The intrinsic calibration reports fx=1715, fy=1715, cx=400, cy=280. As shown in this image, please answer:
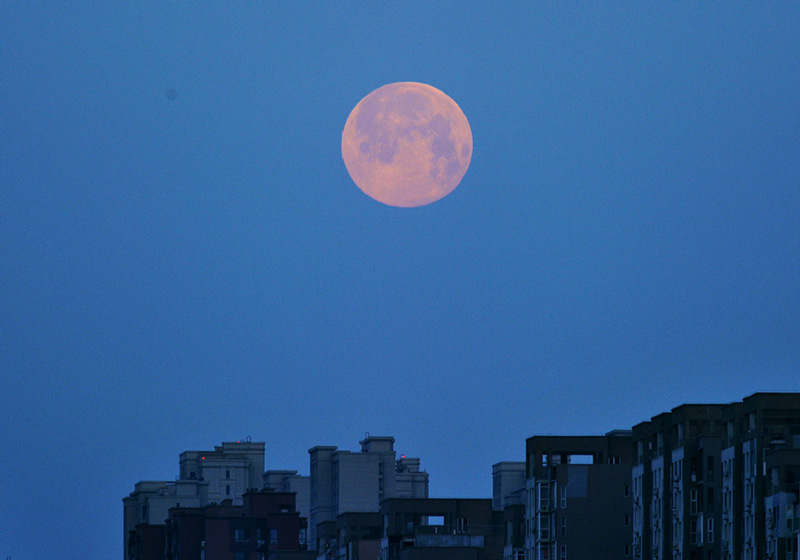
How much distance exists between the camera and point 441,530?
146m

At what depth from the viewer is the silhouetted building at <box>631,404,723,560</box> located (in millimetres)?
107188

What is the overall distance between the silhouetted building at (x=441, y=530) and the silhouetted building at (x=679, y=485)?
2014 centimetres

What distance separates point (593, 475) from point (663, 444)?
1458 cm

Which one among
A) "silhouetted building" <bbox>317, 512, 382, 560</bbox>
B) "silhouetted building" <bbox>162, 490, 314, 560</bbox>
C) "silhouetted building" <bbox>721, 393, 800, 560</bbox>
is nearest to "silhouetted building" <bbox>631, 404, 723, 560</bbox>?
"silhouetted building" <bbox>721, 393, 800, 560</bbox>

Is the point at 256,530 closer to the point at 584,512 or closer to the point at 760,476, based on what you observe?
the point at 584,512

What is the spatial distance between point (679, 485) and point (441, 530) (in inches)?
1545

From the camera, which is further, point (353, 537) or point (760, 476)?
point (353, 537)

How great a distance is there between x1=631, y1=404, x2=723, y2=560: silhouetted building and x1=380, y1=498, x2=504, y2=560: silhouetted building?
2014cm

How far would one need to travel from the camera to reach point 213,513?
19738 centimetres

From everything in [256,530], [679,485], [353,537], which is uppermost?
[679,485]

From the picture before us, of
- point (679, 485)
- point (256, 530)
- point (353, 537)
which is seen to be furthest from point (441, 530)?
point (256, 530)

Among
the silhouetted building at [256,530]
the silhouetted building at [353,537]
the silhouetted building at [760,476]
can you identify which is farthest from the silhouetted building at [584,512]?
the silhouetted building at [256,530]

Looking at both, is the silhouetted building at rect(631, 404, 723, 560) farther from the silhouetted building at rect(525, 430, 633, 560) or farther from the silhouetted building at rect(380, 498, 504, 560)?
the silhouetted building at rect(380, 498, 504, 560)

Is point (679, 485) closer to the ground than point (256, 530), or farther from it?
farther from it
